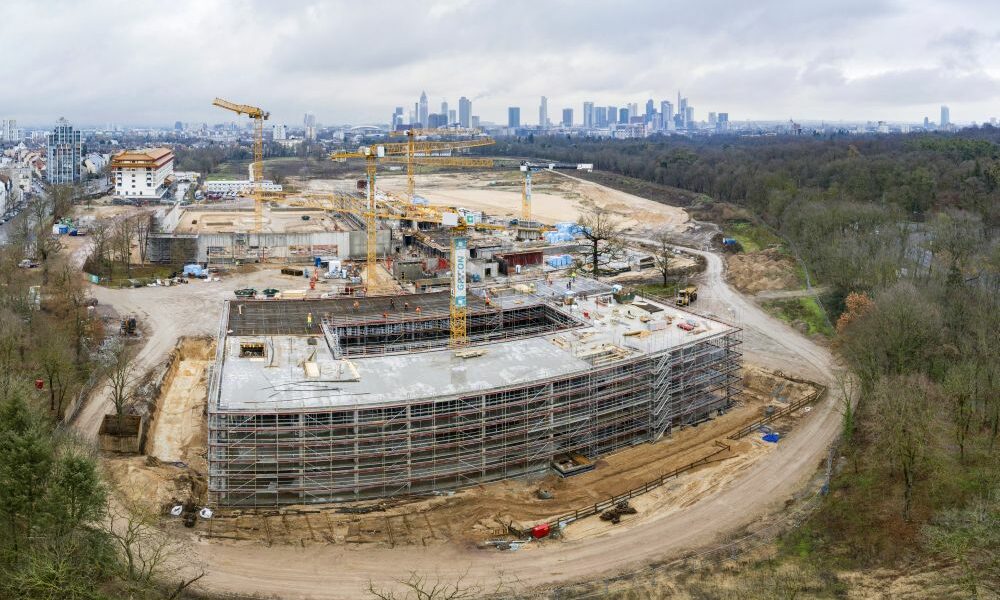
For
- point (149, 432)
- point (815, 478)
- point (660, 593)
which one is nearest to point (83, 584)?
point (660, 593)

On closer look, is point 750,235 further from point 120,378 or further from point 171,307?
point 120,378

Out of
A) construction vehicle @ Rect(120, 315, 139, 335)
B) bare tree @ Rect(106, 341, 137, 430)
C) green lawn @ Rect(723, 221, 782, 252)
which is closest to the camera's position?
bare tree @ Rect(106, 341, 137, 430)

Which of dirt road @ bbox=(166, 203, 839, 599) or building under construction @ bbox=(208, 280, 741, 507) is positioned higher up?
building under construction @ bbox=(208, 280, 741, 507)

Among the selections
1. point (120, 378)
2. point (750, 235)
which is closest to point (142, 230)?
point (120, 378)

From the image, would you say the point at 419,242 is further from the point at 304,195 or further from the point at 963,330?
the point at 963,330

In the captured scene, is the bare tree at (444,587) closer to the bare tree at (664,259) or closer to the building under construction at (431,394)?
the building under construction at (431,394)

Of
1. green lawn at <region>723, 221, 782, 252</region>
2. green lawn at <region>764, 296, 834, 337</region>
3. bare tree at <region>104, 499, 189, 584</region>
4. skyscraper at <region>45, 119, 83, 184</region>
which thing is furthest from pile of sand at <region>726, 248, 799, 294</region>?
skyscraper at <region>45, 119, 83, 184</region>

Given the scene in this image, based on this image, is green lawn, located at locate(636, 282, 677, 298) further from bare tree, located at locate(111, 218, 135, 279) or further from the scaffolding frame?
bare tree, located at locate(111, 218, 135, 279)
